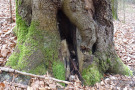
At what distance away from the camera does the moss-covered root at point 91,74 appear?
2.37 metres

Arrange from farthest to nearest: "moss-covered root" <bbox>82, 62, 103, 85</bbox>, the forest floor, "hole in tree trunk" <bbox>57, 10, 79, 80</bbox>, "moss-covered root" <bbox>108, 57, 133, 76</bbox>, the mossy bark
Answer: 1. "moss-covered root" <bbox>108, 57, 133, 76</bbox>
2. "hole in tree trunk" <bbox>57, 10, 79, 80</bbox>
3. "moss-covered root" <bbox>82, 62, 103, 85</bbox>
4. the mossy bark
5. the forest floor

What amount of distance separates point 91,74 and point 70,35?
1.05 m

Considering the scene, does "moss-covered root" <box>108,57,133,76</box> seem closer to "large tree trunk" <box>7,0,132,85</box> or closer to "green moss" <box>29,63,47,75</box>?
"large tree trunk" <box>7,0,132,85</box>

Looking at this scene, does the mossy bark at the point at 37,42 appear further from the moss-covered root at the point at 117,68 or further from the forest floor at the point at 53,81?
the moss-covered root at the point at 117,68

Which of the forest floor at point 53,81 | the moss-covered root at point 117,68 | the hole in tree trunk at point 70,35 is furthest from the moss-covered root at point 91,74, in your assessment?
the moss-covered root at point 117,68

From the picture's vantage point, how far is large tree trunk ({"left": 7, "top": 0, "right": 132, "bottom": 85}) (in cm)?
209

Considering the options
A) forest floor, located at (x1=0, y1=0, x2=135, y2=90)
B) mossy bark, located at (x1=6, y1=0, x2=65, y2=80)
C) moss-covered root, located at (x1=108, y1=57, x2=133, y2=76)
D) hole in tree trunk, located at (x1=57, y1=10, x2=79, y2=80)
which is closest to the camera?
forest floor, located at (x1=0, y1=0, x2=135, y2=90)

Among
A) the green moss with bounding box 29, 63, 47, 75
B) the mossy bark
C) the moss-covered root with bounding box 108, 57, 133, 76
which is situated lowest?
the moss-covered root with bounding box 108, 57, 133, 76

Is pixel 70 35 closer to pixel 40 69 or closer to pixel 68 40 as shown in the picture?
pixel 68 40

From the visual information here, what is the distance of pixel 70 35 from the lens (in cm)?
276

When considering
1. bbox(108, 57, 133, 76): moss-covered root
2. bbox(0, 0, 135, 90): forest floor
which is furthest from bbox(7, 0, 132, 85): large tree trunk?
bbox(0, 0, 135, 90): forest floor

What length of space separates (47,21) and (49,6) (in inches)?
11.0

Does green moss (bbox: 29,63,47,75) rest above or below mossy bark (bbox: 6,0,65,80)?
below

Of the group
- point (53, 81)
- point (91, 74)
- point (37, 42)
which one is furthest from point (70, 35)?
point (53, 81)
